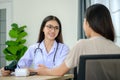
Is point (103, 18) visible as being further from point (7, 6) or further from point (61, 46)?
point (7, 6)

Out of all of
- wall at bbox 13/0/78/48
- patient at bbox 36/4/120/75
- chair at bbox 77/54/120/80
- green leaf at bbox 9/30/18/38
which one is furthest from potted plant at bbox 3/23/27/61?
chair at bbox 77/54/120/80

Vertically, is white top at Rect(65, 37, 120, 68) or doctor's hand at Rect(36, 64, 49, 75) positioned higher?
white top at Rect(65, 37, 120, 68)

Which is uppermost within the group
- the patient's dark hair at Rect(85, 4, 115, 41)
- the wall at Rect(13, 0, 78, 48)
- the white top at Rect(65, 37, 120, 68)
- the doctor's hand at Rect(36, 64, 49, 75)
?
the wall at Rect(13, 0, 78, 48)

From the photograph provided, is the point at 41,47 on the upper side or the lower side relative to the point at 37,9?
lower

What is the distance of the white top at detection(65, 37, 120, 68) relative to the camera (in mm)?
1383

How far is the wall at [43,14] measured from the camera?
189 inches

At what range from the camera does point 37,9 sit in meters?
5.10

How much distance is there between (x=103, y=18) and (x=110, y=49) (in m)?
0.19

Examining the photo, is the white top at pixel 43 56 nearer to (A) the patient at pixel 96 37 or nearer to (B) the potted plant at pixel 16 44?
(A) the patient at pixel 96 37

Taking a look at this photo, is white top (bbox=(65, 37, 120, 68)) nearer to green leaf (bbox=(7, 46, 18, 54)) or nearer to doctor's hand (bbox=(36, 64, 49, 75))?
doctor's hand (bbox=(36, 64, 49, 75))

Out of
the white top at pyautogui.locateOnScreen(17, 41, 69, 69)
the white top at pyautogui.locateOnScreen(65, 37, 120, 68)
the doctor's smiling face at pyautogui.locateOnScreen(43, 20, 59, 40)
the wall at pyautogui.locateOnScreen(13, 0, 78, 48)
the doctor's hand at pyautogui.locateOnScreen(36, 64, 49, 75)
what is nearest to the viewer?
the white top at pyautogui.locateOnScreen(65, 37, 120, 68)

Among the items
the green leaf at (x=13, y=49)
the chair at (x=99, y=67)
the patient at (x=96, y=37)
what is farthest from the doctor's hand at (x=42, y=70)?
the green leaf at (x=13, y=49)

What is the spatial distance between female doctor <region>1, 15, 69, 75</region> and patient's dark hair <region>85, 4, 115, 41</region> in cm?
103

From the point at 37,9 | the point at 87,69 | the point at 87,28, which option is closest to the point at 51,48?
the point at 87,28
